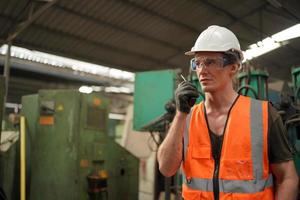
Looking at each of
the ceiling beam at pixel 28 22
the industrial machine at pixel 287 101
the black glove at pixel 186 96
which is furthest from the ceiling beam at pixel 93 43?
the black glove at pixel 186 96

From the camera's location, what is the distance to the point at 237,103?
1.40m

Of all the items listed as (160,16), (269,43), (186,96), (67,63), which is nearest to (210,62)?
(186,96)

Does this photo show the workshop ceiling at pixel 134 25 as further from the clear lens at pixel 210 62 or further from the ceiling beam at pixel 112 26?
the clear lens at pixel 210 62

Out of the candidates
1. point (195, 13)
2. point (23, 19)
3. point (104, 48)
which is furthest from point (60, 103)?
point (195, 13)

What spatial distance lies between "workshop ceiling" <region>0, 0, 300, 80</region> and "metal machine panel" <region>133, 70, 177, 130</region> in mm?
1541

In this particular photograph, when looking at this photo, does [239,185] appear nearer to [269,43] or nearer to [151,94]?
[151,94]

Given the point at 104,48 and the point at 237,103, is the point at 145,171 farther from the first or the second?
the point at 237,103

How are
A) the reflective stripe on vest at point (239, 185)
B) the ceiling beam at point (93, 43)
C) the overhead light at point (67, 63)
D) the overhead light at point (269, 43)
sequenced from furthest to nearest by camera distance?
the overhead light at point (67, 63), the overhead light at point (269, 43), the ceiling beam at point (93, 43), the reflective stripe on vest at point (239, 185)

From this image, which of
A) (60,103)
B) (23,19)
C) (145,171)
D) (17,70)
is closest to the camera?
(60,103)

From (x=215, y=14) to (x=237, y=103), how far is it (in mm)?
4519

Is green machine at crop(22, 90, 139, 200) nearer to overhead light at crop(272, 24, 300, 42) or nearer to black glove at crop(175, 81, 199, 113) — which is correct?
black glove at crop(175, 81, 199, 113)

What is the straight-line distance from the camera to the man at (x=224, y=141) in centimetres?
126

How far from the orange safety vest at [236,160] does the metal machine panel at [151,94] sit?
223 cm

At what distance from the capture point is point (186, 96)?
4.10 feet
